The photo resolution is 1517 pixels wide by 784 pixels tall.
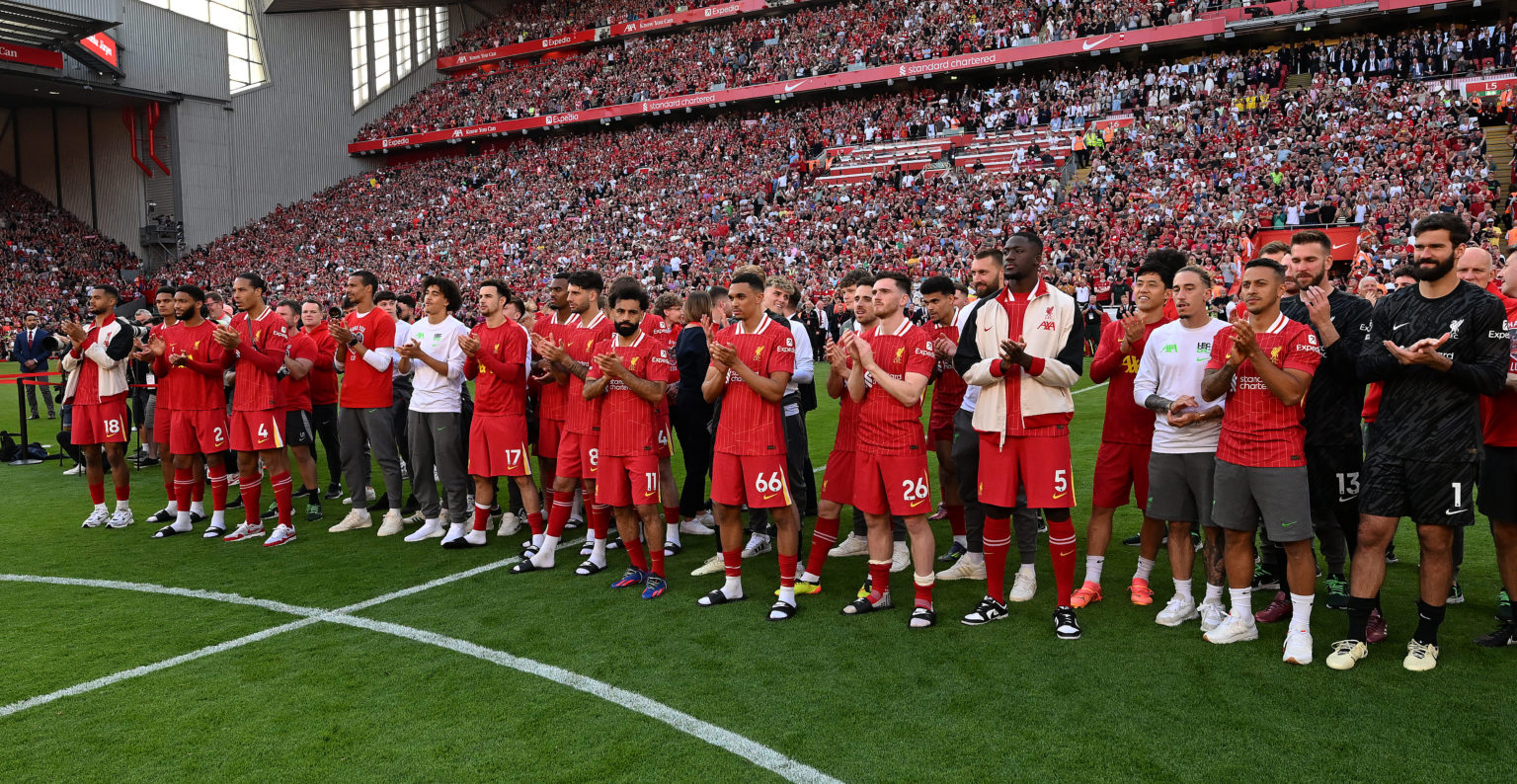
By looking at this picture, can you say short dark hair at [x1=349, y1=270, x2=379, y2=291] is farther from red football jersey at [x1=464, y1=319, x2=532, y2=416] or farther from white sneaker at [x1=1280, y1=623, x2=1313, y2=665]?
white sneaker at [x1=1280, y1=623, x2=1313, y2=665]

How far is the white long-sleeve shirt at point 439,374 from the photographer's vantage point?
7.54 m

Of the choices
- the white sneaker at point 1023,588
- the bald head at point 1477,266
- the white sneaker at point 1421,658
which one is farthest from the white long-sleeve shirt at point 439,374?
the bald head at point 1477,266

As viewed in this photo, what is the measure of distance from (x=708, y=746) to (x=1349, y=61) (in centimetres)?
3521

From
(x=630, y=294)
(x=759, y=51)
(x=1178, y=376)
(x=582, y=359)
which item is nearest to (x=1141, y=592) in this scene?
(x=1178, y=376)

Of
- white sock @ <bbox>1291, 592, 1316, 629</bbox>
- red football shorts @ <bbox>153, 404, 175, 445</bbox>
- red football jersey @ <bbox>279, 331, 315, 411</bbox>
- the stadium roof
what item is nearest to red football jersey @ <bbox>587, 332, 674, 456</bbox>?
white sock @ <bbox>1291, 592, 1316, 629</bbox>

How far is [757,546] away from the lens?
7199 mm

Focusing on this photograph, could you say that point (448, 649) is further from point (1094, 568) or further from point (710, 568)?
point (1094, 568)

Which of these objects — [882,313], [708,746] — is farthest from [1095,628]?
[708,746]

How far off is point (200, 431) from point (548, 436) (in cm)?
321

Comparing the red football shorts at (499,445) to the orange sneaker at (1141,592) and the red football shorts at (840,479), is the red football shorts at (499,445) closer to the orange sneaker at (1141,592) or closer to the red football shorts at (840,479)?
the red football shorts at (840,479)

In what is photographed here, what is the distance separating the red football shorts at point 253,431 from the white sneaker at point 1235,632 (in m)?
7.24

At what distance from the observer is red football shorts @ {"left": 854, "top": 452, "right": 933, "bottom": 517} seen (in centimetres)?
525

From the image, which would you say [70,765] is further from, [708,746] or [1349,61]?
[1349,61]

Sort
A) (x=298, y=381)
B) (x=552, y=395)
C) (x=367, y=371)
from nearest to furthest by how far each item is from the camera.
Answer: (x=552, y=395) < (x=367, y=371) < (x=298, y=381)
